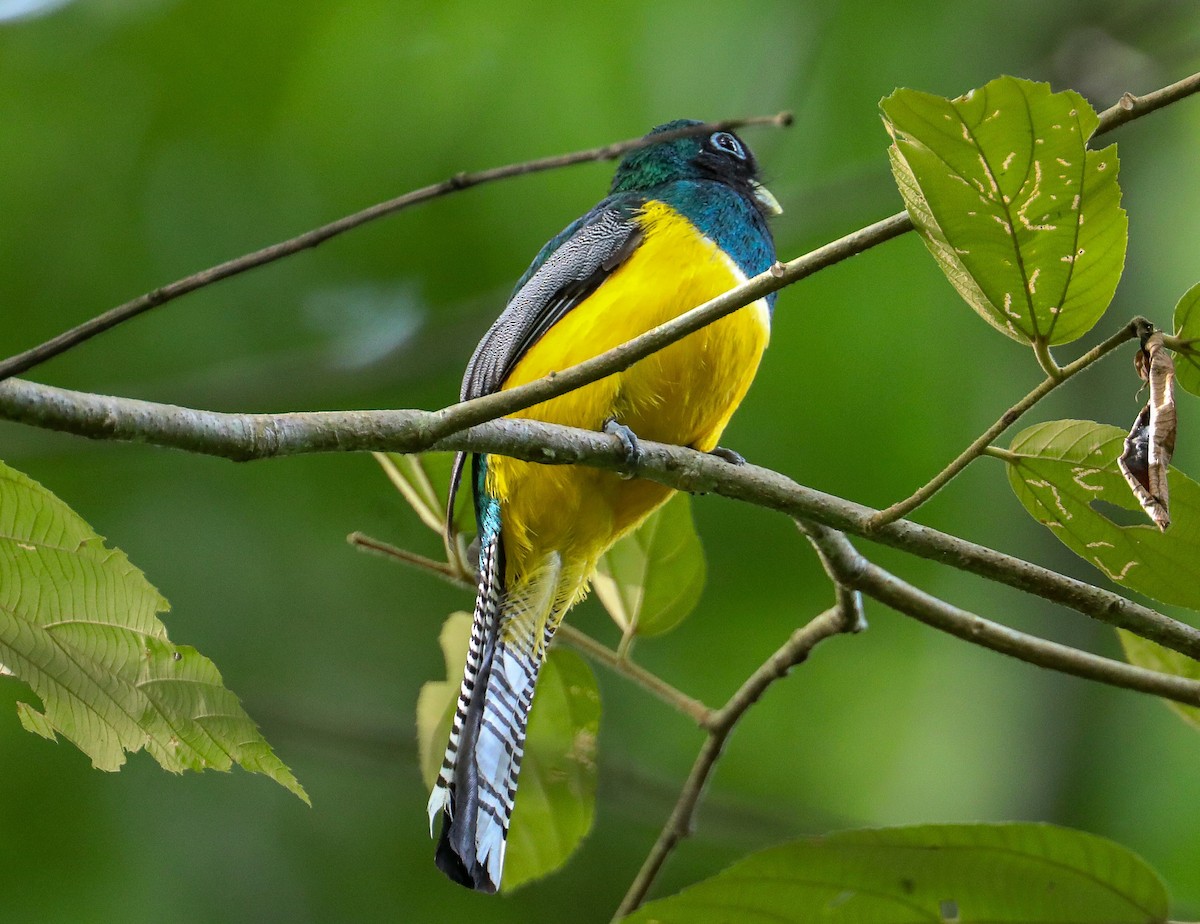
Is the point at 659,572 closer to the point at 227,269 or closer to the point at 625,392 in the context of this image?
the point at 625,392

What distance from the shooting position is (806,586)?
281 inches

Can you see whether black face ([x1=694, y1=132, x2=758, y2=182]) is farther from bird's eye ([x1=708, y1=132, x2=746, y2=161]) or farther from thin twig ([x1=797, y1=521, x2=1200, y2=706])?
thin twig ([x1=797, y1=521, x2=1200, y2=706])

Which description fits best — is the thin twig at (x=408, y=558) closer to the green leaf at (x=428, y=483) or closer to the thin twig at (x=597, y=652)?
the thin twig at (x=597, y=652)

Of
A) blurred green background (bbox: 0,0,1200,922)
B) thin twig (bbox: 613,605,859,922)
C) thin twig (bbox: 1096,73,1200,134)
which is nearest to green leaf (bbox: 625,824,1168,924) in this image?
thin twig (bbox: 613,605,859,922)

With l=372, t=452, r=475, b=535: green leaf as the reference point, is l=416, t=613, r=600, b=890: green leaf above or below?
below

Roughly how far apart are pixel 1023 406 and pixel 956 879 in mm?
683

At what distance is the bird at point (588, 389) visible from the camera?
12.1 feet

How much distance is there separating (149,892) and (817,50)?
5.28 metres

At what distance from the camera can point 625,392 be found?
383 cm

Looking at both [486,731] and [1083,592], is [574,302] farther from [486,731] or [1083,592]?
[1083,592]

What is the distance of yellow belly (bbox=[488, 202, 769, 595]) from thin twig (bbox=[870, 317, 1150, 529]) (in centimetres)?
171

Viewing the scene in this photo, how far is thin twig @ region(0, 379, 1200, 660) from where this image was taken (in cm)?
159

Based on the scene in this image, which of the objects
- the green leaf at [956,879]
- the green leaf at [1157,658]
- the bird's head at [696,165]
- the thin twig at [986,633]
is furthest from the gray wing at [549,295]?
the green leaf at [956,879]

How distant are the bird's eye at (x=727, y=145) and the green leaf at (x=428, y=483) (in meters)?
2.24
